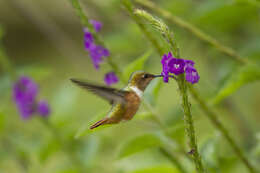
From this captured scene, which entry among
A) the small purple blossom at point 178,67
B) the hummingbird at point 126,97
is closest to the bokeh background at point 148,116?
the hummingbird at point 126,97

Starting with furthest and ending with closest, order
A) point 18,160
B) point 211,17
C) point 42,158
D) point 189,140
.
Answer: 1. point 18,160
2. point 42,158
3. point 211,17
4. point 189,140

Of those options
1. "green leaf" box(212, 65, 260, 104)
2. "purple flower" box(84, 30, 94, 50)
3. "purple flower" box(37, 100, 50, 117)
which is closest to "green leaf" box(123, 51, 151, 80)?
"purple flower" box(84, 30, 94, 50)

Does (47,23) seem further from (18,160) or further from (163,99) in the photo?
(163,99)

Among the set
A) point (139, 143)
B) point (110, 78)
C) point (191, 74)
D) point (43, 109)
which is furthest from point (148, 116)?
point (43, 109)

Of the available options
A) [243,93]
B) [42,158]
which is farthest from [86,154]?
[243,93]

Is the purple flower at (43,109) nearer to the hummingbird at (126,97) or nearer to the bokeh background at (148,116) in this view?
the bokeh background at (148,116)

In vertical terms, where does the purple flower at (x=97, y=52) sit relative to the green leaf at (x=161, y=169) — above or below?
above
